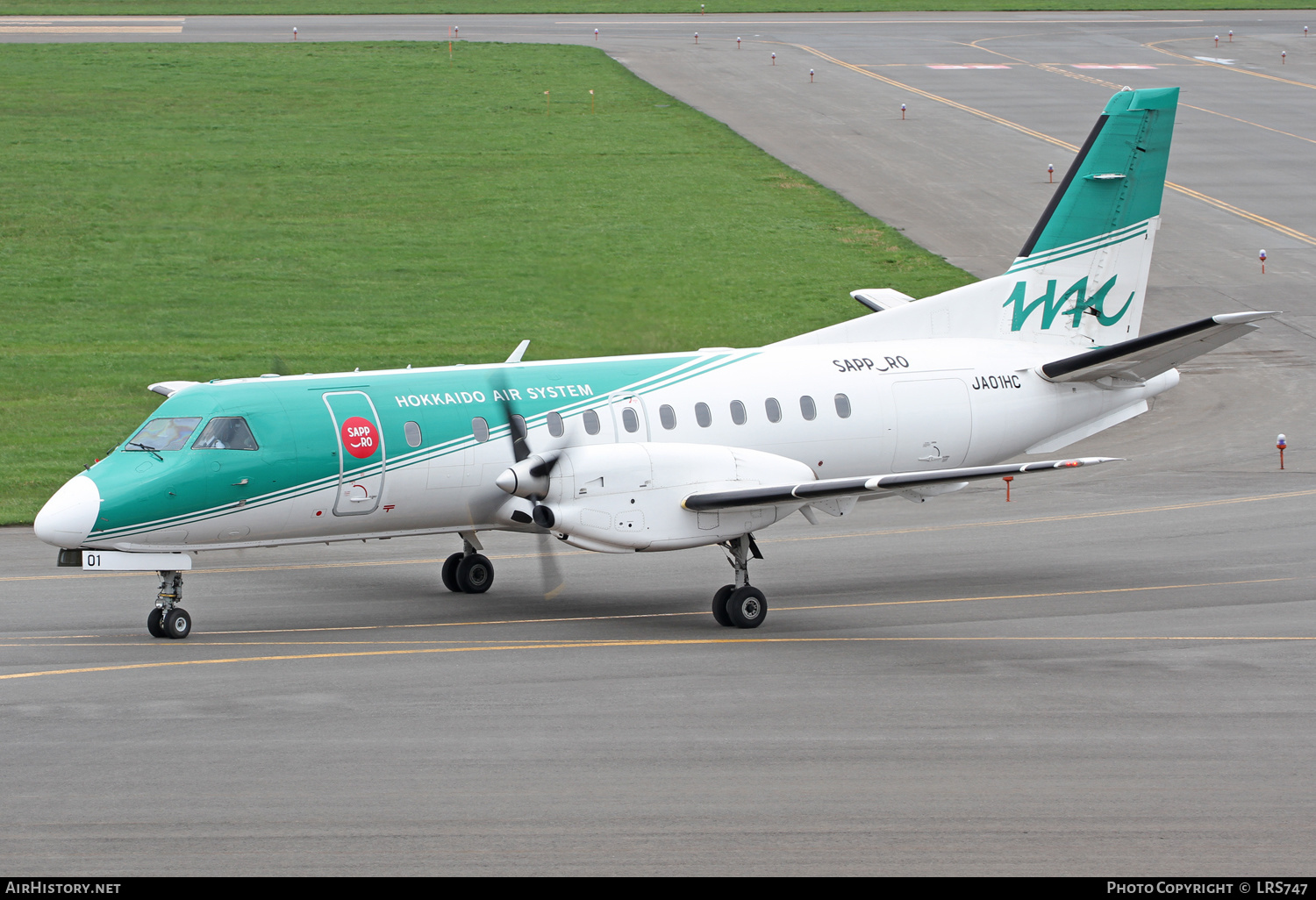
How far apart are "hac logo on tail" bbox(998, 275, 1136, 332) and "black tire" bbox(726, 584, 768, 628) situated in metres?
7.46

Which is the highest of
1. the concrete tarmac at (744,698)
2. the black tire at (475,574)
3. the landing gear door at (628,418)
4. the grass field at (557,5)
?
the grass field at (557,5)

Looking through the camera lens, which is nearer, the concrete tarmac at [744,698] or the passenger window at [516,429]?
the concrete tarmac at [744,698]

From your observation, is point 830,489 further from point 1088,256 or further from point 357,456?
point 1088,256

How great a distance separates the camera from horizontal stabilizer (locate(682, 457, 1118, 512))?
19.3m

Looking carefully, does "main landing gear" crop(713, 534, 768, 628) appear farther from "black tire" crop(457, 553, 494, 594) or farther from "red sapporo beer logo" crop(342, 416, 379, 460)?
"red sapporo beer logo" crop(342, 416, 379, 460)

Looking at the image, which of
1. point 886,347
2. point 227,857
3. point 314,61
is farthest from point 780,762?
point 314,61

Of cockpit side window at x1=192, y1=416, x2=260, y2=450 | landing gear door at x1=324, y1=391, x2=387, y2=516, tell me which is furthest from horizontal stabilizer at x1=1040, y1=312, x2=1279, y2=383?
cockpit side window at x1=192, y1=416, x2=260, y2=450

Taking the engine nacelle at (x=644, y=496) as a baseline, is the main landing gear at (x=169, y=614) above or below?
below

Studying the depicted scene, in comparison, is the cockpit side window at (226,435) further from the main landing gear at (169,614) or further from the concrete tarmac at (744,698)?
the concrete tarmac at (744,698)

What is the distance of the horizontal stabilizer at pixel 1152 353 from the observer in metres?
21.5

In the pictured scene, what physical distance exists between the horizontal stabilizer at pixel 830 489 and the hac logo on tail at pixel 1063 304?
552cm

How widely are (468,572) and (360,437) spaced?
3379 mm

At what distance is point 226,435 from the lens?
1961 cm

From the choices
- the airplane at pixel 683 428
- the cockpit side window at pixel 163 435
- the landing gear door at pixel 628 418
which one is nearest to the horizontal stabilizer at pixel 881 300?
the airplane at pixel 683 428
